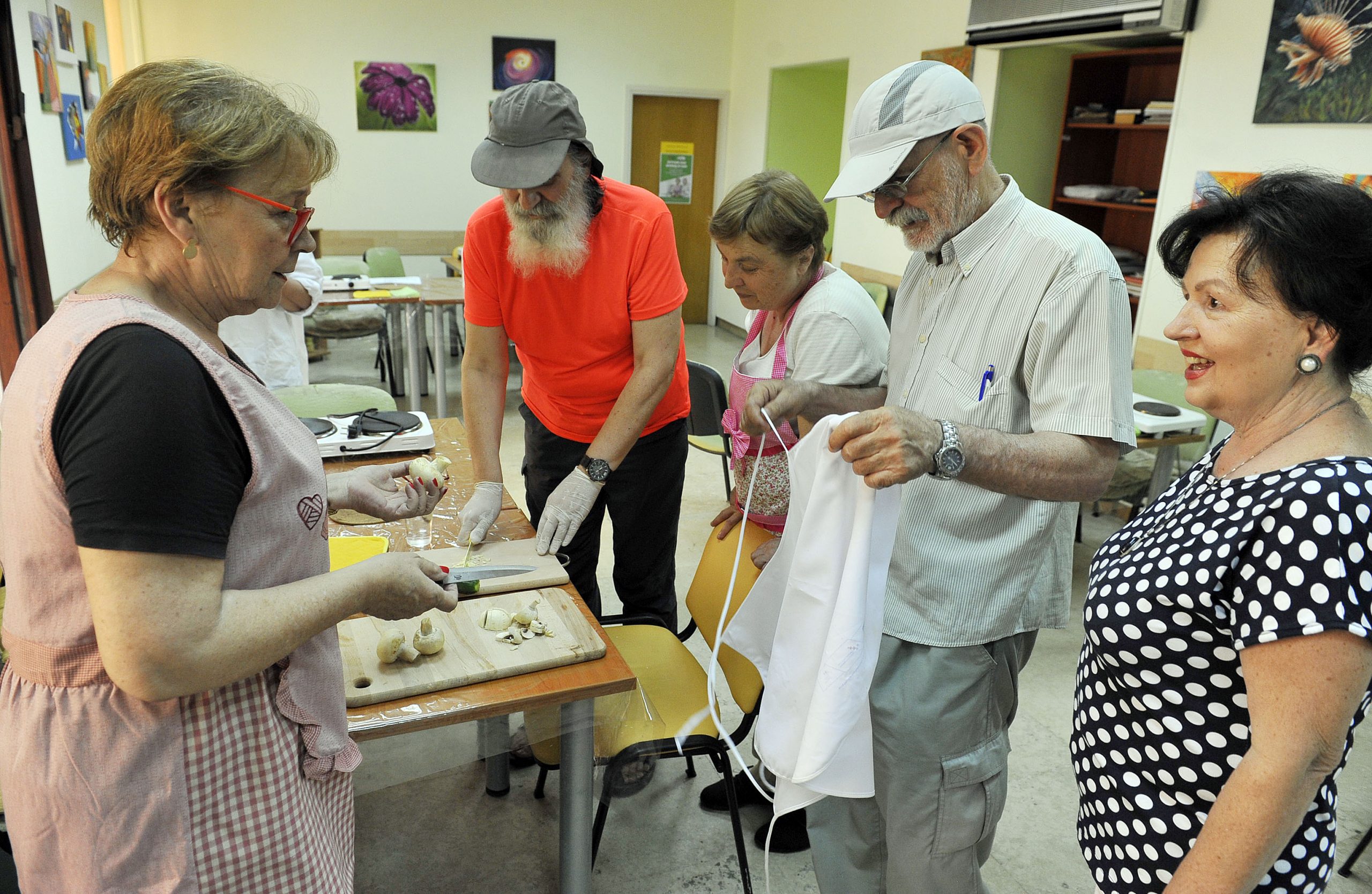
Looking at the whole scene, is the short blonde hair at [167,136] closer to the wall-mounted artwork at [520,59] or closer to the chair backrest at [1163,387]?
the chair backrest at [1163,387]

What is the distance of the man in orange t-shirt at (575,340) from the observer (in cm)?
202

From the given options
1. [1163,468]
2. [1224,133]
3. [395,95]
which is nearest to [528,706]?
[1163,468]

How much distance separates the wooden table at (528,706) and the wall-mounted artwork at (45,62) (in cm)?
434

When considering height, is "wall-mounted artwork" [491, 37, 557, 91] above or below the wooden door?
above

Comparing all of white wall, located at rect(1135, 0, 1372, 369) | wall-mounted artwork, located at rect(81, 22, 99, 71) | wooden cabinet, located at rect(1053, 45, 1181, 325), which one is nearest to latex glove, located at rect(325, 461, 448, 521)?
white wall, located at rect(1135, 0, 1372, 369)

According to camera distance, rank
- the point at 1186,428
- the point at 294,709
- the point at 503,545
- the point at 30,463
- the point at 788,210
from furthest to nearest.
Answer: the point at 1186,428, the point at 788,210, the point at 503,545, the point at 294,709, the point at 30,463

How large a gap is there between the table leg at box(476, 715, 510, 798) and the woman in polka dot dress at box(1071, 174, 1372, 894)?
97cm

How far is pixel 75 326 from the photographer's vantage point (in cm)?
86

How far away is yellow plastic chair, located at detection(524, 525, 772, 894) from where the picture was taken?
5.81ft

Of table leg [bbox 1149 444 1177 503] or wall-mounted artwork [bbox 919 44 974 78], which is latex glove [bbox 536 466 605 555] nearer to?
table leg [bbox 1149 444 1177 503]

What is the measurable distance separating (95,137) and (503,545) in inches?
46.6

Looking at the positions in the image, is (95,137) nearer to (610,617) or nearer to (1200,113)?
(610,617)

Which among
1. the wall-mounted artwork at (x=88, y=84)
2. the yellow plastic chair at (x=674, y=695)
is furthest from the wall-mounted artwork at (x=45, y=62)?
the yellow plastic chair at (x=674, y=695)

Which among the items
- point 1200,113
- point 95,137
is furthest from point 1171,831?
point 1200,113
